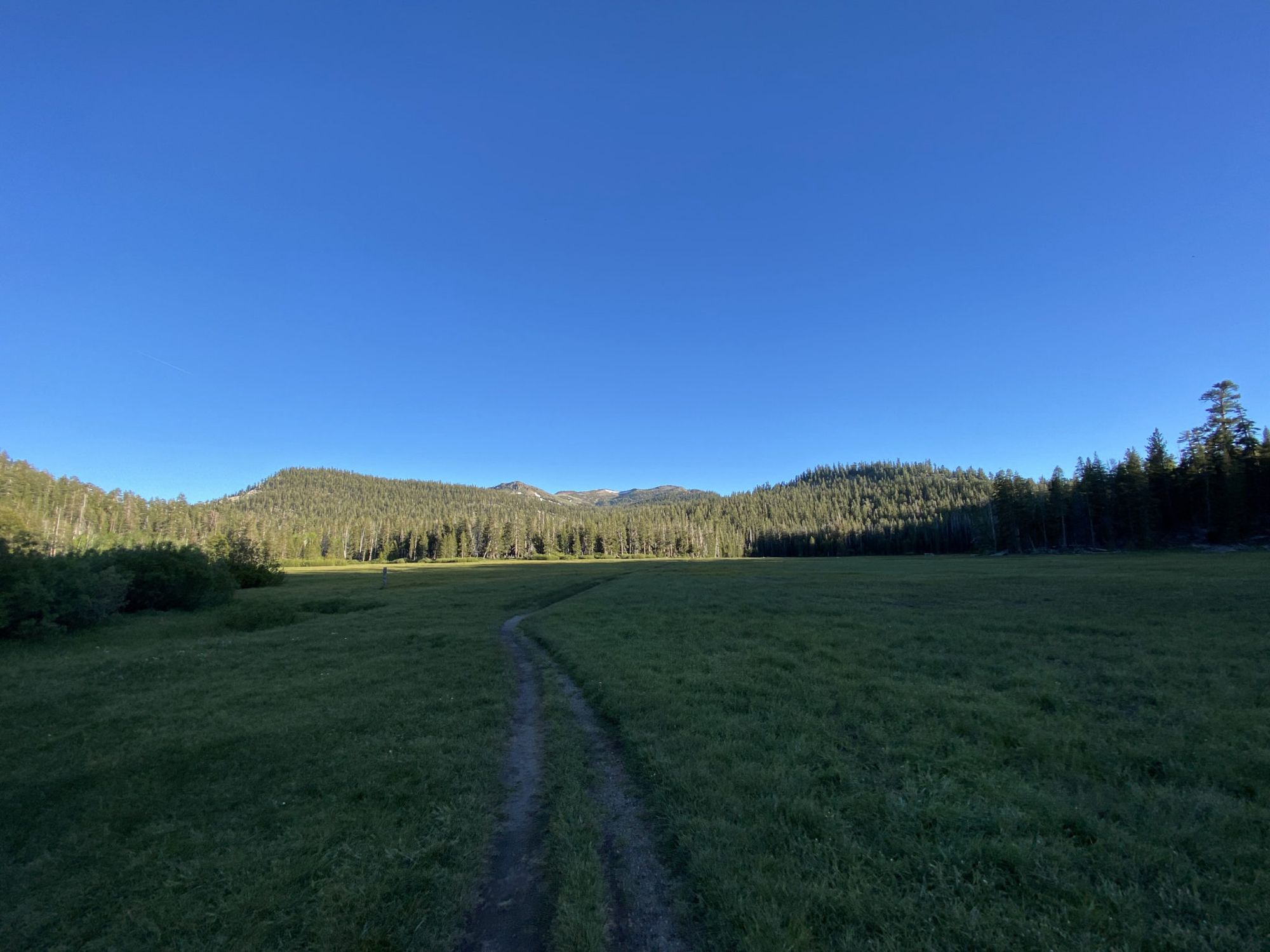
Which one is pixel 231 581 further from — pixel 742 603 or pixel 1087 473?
pixel 1087 473

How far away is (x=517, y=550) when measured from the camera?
161m

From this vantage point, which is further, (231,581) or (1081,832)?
(231,581)

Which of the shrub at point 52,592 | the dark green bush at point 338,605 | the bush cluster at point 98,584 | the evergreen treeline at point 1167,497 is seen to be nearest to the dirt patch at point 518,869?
the dark green bush at point 338,605

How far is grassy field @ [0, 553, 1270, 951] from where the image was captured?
19.0 feet

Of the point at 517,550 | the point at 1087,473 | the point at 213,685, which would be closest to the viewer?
the point at 213,685

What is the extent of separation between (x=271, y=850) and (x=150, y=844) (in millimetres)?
2244

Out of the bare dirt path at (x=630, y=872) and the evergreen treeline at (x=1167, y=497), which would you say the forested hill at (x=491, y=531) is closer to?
the evergreen treeline at (x=1167, y=497)

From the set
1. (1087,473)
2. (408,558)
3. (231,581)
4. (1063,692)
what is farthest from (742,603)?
(408,558)

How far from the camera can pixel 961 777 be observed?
8594mm

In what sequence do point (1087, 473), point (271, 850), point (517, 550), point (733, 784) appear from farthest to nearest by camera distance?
point (517, 550) < point (1087, 473) < point (733, 784) < point (271, 850)

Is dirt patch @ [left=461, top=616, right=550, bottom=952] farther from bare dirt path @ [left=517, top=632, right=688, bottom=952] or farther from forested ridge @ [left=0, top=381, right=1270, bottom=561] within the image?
forested ridge @ [left=0, top=381, right=1270, bottom=561]

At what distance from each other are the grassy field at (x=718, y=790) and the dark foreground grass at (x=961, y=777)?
48 mm

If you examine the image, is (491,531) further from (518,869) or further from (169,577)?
(518,869)

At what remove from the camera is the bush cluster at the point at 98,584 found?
26.3 m
